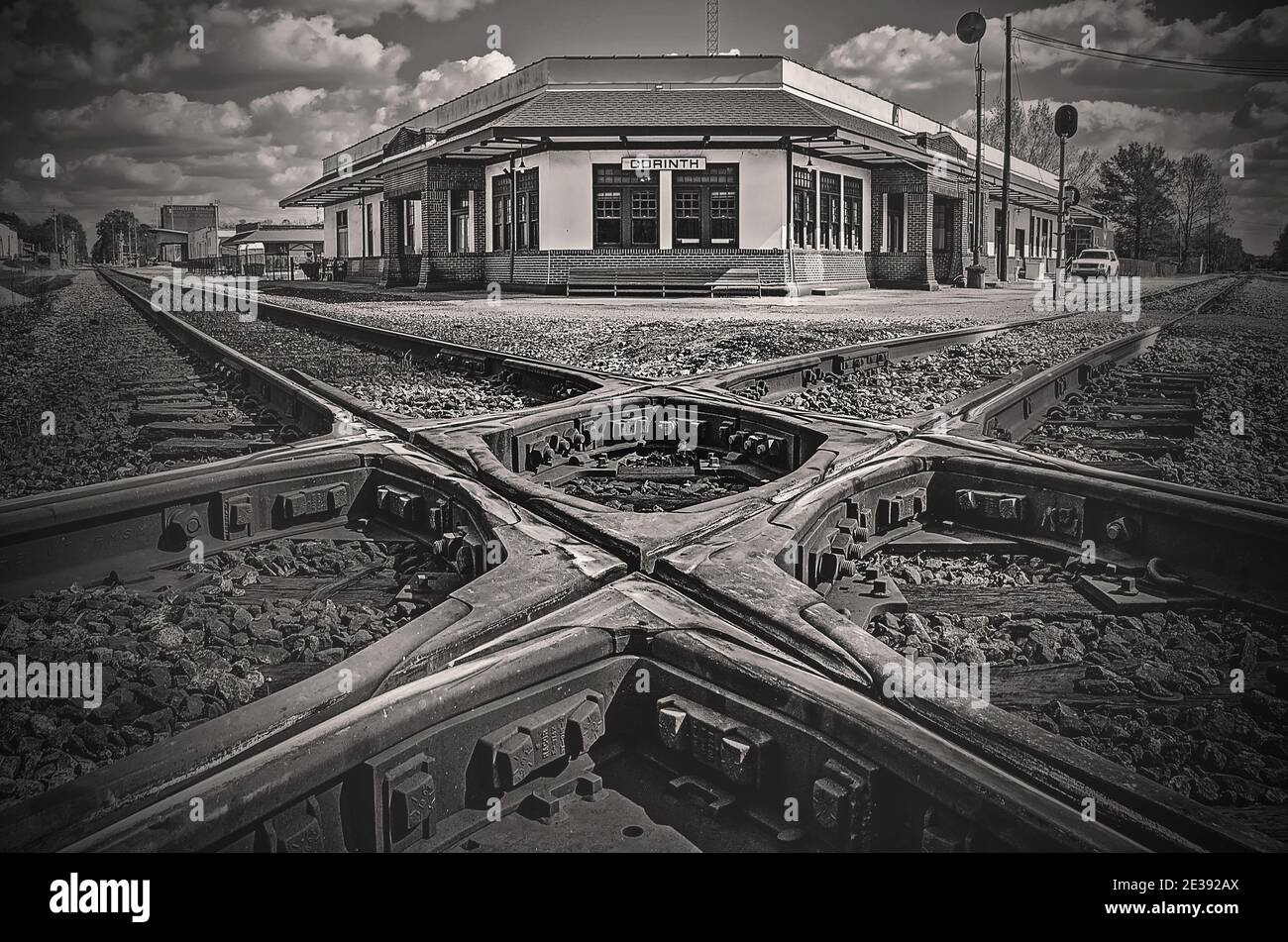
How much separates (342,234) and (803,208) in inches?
1086

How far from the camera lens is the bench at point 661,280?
26688 millimetres

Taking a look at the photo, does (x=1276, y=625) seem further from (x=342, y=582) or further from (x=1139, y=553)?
(x=342, y=582)

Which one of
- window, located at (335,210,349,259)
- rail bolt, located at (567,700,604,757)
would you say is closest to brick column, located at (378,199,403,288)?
window, located at (335,210,349,259)

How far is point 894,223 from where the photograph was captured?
3481cm

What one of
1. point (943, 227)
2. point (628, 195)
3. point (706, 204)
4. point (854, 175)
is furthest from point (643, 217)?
point (943, 227)

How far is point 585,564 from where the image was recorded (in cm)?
258

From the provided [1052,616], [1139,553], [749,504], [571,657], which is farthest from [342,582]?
[1139,553]

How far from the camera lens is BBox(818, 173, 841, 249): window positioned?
30.6m

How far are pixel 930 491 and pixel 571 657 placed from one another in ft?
8.26

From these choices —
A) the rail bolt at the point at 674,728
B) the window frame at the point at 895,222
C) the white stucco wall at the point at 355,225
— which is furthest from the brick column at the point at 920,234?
the rail bolt at the point at 674,728

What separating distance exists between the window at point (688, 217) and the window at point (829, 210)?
16.7ft

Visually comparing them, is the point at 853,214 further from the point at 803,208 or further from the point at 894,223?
the point at 803,208

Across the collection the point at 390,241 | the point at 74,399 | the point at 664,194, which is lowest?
the point at 74,399

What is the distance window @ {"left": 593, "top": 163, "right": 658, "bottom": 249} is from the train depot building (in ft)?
0.14
